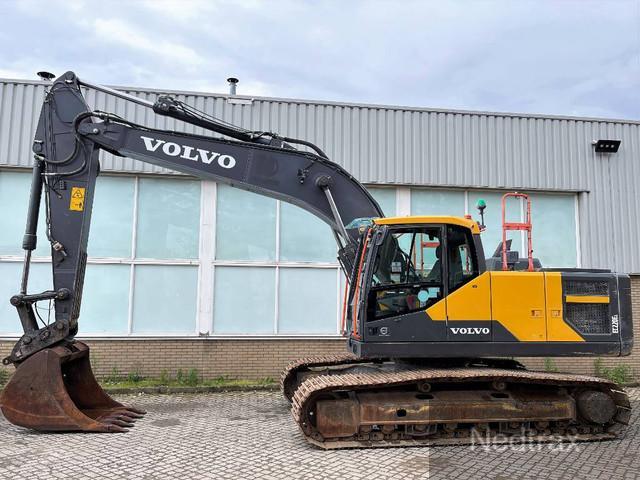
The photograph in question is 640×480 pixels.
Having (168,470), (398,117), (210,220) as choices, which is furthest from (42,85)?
(168,470)

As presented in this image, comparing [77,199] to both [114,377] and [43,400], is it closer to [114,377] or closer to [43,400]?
[43,400]

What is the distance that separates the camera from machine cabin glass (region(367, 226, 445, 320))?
6691 millimetres

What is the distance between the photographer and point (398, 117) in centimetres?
1176

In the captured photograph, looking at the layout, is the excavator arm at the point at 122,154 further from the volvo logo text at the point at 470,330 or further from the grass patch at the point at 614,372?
the grass patch at the point at 614,372

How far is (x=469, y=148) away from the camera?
1189 cm

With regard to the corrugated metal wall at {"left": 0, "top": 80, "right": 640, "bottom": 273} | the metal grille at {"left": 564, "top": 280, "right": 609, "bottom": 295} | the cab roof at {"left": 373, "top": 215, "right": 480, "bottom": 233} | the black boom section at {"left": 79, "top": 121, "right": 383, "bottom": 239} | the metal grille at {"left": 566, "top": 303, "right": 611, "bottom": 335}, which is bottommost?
the metal grille at {"left": 566, "top": 303, "right": 611, "bottom": 335}

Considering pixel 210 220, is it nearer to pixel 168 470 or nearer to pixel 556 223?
pixel 168 470

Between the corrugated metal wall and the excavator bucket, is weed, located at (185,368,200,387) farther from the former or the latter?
the corrugated metal wall

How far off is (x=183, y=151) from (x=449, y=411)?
16.2ft

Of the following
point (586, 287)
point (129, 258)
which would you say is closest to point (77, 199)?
point (129, 258)

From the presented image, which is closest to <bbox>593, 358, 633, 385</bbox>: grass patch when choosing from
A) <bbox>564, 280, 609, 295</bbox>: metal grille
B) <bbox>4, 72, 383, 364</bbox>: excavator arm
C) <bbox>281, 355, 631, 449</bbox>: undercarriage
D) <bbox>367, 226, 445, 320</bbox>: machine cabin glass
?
<bbox>281, 355, 631, 449</bbox>: undercarriage

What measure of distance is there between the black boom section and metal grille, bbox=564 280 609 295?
2.79 metres

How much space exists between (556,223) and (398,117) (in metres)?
4.45

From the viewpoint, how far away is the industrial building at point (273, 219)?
35.2 ft
